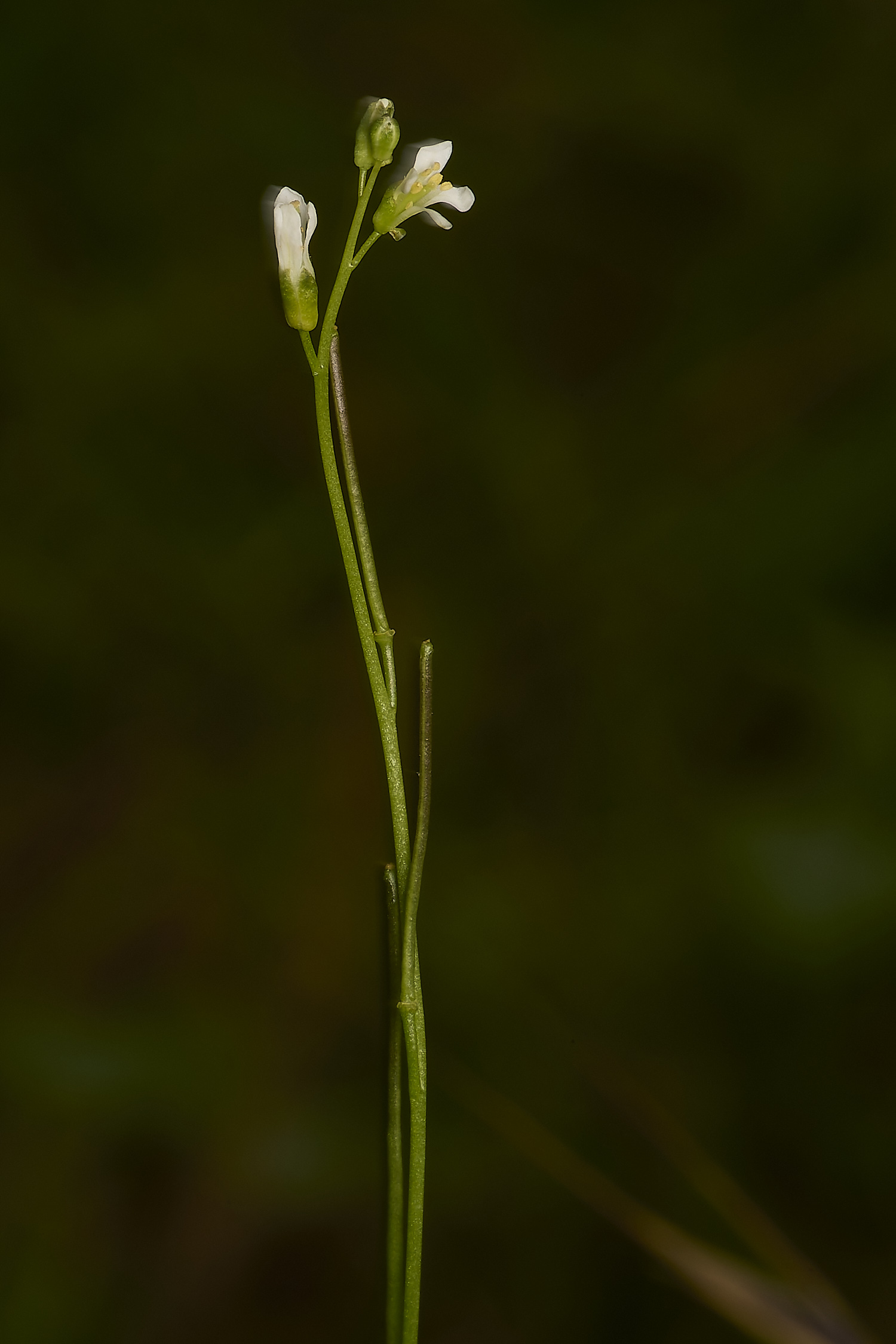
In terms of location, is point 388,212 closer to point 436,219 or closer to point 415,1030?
point 436,219

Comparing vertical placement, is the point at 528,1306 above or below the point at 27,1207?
below

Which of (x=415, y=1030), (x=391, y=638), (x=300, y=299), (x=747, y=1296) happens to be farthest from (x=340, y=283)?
(x=747, y=1296)

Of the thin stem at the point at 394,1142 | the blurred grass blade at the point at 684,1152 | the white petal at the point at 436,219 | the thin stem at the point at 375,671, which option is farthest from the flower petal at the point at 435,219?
the blurred grass blade at the point at 684,1152

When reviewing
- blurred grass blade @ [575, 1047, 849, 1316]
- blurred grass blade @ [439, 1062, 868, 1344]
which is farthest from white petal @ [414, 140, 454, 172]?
blurred grass blade @ [575, 1047, 849, 1316]

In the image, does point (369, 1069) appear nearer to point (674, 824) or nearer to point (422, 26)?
point (674, 824)

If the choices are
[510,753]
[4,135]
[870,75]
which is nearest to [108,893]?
Answer: [510,753]

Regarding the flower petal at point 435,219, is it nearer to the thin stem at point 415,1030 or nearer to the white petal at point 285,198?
the white petal at point 285,198

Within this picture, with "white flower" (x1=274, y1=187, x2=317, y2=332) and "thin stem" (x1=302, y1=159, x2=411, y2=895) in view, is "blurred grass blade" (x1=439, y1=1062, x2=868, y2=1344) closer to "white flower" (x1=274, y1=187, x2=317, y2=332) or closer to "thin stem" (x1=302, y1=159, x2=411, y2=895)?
"thin stem" (x1=302, y1=159, x2=411, y2=895)

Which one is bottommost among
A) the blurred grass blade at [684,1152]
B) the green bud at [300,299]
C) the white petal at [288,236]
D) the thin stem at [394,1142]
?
the blurred grass blade at [684,1152]
